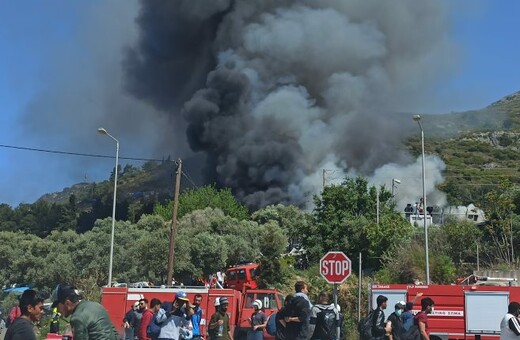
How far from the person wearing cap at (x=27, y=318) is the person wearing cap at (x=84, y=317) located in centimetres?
17

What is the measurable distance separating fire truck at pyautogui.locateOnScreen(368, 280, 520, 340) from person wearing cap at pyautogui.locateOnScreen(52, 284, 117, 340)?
12.0m

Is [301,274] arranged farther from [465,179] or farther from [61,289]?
[465,179]

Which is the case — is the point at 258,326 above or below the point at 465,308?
below

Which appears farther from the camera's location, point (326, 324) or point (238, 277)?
point (238, 277)

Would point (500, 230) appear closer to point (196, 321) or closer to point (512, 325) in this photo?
point (196, 321)

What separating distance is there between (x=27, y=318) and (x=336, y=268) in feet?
24.6

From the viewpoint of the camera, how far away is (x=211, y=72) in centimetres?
8456

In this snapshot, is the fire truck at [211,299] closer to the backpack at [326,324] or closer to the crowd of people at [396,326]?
the crowd of people at [396,326]

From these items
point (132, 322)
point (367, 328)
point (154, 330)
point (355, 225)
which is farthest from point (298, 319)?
point (355, 225)

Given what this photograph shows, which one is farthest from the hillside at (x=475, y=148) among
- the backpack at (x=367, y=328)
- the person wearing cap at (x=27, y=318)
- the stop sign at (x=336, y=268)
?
the person wearing cap at (x=27, y=318)

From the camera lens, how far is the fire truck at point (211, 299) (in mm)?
18062

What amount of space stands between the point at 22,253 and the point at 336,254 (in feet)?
139

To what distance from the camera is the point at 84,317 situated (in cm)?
539

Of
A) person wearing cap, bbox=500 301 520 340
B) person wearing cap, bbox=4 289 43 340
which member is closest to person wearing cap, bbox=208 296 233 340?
person wearing cap, bbox=500 301 520 340
